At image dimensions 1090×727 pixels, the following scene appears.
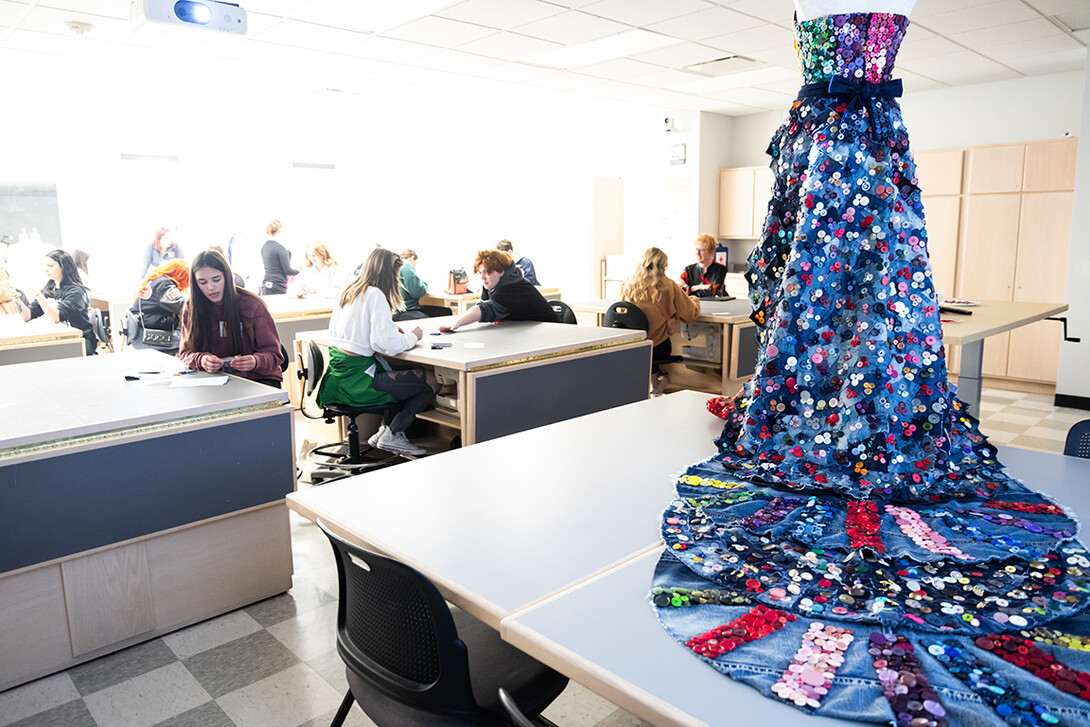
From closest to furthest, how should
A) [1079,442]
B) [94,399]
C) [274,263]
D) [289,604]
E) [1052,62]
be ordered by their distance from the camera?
1. [1079,442]
2. [94,399]
3. [289,604]
4. [1052,62]
5. [274,263]

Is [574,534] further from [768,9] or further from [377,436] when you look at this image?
[768,9]

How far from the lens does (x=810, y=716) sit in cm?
92

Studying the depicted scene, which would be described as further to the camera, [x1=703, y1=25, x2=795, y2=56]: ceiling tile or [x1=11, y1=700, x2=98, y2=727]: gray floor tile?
[x1=703, y1=25, x2=795, y2=56]: ceiling tile

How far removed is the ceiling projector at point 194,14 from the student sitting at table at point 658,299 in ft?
9.41

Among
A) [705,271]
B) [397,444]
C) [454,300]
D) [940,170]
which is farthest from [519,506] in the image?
[940,170]

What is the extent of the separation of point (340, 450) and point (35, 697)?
7.70 ft

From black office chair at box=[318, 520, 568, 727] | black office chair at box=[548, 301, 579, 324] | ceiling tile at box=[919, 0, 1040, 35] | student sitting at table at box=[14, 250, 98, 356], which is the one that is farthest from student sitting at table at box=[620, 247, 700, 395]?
student sitting at table at box=[14, 250, 98, 356]

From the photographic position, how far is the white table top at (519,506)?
1328 mm

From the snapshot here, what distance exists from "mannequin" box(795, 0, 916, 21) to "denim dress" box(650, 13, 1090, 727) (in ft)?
0.06

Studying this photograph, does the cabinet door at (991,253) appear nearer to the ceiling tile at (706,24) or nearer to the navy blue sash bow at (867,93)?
the ceiling tile at (706,24)

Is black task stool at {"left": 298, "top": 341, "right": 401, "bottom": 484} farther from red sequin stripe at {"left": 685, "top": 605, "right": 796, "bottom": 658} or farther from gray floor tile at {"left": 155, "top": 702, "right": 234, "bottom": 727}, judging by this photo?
red sequin stripe at {"left": 685, "top": 605, "right": 796, "bottom": 658}

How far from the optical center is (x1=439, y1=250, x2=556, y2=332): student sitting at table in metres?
4.85

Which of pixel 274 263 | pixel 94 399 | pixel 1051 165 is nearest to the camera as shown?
pixel 94 399

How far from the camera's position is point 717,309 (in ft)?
18.2
